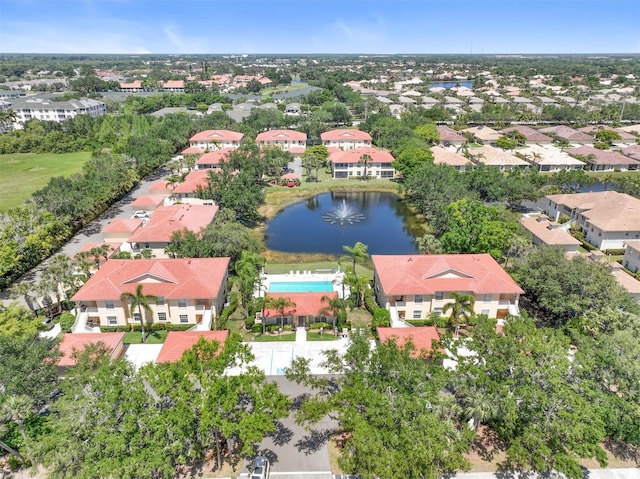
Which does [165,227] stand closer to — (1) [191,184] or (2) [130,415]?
(1) [191,184]

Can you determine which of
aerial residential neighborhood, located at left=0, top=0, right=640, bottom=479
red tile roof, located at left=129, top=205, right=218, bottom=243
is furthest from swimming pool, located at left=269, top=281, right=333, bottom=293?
red tile roof, located at left=129, top=205, right=218, bottom=243

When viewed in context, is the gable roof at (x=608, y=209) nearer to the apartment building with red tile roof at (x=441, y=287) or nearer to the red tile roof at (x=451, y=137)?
the apartment building with red tile roof at (x=441, y=287)

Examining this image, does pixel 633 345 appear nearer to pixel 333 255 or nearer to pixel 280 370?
pixel 280 370

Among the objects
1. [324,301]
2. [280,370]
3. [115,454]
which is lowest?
[280,370]

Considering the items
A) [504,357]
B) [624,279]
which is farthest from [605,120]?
[504,357]

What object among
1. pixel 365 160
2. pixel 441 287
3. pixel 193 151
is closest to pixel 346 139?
pixel 365 160

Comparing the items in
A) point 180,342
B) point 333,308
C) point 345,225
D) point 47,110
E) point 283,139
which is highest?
point 47,110

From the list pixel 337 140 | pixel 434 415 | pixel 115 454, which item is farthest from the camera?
pixel 337 140
